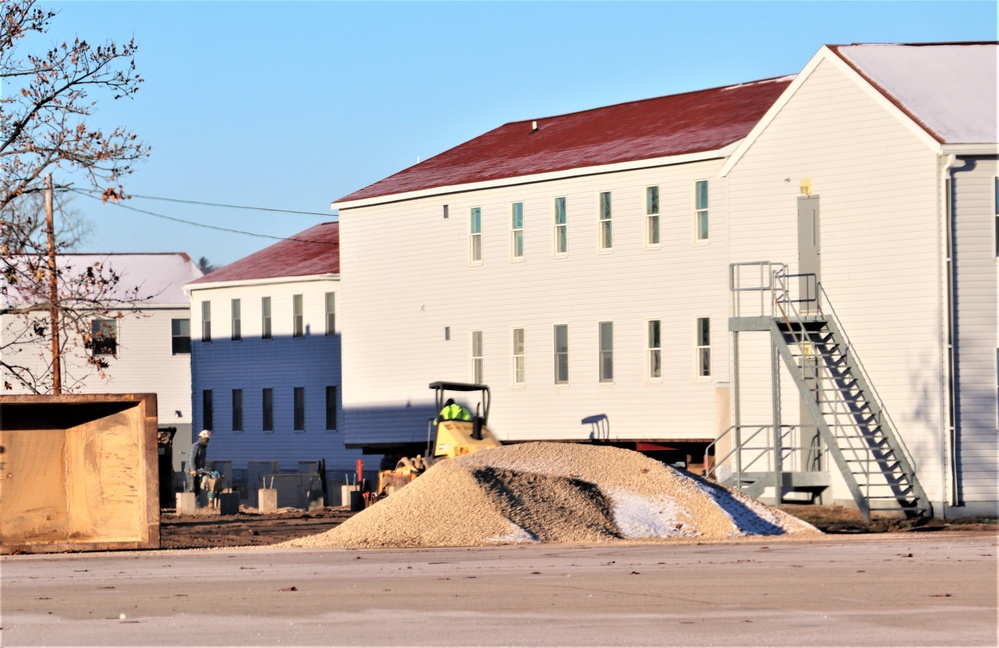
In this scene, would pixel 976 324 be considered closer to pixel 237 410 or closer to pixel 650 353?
pixel 650 353

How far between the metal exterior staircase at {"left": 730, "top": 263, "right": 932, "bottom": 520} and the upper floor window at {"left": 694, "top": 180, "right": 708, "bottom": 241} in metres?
5.65

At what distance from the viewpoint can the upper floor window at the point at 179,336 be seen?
77.1m

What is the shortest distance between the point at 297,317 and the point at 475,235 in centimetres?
1648

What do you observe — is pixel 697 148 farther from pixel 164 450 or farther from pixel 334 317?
pixel 334 317

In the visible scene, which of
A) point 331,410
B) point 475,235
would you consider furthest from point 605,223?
point 331,410

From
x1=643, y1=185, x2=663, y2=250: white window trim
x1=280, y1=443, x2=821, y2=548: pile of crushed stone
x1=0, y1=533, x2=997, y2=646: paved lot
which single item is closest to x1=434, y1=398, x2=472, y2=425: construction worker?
x1=643, y1=185, x2=663, y2=250: white window trim

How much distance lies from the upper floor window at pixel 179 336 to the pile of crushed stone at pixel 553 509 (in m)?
47.4

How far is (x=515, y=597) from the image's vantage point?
17.4 m

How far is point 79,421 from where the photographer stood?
80.5 feet

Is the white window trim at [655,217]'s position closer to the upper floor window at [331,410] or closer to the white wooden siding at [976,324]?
the white wooden siding at [976,324]

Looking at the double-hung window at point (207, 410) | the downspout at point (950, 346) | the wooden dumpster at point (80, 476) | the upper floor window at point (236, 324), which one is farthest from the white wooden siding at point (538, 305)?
the wooden dumpster at point (80, 476)

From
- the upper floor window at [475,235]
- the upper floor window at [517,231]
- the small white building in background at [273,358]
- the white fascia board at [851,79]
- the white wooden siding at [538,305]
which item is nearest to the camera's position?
the white fascia board at [851,79]

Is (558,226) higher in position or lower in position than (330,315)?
higher

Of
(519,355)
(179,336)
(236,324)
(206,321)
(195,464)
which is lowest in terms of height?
(195,464)
